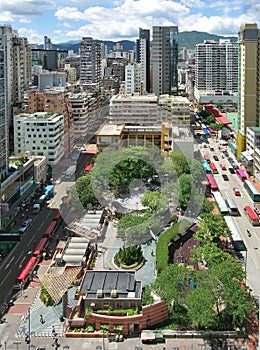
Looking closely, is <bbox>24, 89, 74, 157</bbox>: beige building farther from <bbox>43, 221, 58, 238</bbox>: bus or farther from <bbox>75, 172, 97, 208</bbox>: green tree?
<bbox>43, 221, 58, 238</bbox>: bus

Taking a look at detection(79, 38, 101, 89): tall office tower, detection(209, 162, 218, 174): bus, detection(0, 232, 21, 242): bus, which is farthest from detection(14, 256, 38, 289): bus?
detection(79, 38, 101, 89): tall office tower

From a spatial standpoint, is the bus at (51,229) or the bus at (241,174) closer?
the bus at (51,229)

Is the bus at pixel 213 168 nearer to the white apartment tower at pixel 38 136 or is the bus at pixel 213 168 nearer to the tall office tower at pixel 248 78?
the tall office tower at pixel 248 78

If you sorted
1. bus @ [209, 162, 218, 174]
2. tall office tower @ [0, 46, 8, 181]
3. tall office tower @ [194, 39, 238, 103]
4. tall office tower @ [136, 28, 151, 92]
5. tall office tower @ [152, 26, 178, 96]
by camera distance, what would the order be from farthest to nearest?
tall office tower @ [194, 39, 238, 103], tall office tower @ [136, 28, 151, 92], tall office tower @ [152, 26, 178, 96], bus @ [209, 162, 218, 174], tall office tower @ [0, 46, 8, 181]

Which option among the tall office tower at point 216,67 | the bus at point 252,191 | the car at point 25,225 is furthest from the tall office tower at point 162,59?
the car at point 25,225

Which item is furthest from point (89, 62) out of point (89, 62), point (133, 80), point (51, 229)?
point (51, 229)

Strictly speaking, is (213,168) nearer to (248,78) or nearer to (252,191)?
(248,78)
